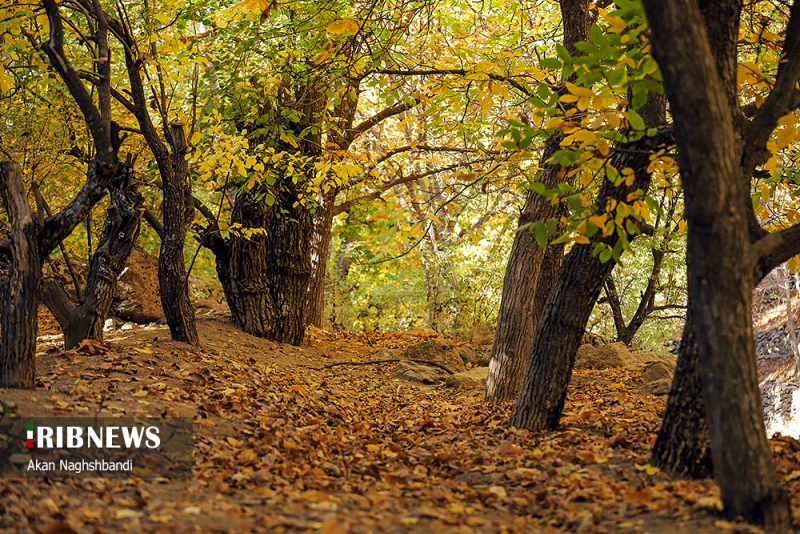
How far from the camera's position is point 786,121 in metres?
4.23

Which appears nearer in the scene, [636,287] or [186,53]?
[186,53]

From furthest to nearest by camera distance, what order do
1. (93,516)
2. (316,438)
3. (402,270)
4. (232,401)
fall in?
(402,270)
(232,401)
(316,438)
(93,516)

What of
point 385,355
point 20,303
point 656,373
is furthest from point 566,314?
point 385,355

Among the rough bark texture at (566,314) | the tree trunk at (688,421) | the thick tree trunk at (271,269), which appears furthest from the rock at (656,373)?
the tree trunk at (688,421)

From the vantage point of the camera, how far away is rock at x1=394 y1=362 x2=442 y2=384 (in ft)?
31.1

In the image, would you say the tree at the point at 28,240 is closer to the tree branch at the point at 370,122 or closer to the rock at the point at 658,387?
the tree branch at the point at 370,122

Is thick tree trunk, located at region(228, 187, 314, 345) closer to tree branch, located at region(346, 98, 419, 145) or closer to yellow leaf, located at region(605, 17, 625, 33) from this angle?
tree branch, located at region(346, 98, 419, 145)

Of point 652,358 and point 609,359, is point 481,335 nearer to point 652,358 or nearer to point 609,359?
point 609,359

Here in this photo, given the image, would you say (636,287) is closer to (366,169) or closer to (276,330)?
(366,169)

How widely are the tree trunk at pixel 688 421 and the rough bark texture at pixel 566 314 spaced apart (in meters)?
1.20

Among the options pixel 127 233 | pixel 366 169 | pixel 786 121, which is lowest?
pixel 127 233

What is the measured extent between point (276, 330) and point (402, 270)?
8694 mm

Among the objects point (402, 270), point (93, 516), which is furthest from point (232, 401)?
point (402, 270)

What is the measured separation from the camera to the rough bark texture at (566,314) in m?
5.31
